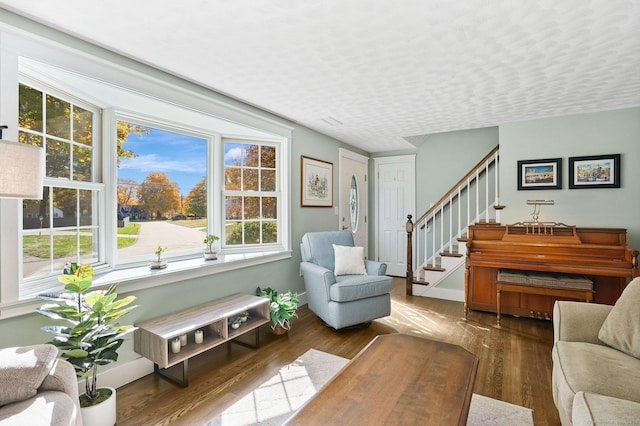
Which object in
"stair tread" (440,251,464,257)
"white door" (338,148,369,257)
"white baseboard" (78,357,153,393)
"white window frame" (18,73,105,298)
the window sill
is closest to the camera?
the window sill

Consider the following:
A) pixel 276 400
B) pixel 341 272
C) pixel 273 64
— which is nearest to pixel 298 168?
pixel 341 272

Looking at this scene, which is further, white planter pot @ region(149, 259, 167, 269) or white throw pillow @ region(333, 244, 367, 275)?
white throw pillow @ region(333, 244, 367, 275)

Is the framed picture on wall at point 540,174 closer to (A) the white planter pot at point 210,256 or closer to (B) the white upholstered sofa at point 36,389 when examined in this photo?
(A) the white planter pot at point 210,256

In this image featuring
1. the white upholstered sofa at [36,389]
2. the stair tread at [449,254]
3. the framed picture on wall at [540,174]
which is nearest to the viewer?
the white upholstered sofa at [36,389]

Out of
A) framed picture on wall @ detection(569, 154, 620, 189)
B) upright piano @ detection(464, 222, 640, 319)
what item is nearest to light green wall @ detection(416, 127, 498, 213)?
framed picture on wall @ detection(569, 154, 620, 189)

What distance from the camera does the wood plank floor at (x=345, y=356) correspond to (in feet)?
6.46

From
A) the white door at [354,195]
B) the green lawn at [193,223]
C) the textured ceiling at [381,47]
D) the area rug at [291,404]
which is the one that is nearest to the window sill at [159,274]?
the green lawn at [193,223]

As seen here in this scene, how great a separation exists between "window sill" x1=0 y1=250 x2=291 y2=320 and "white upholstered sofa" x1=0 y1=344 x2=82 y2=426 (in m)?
0.50

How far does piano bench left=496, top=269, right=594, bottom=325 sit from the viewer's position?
120 inches

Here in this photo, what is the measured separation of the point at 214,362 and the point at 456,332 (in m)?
2.31

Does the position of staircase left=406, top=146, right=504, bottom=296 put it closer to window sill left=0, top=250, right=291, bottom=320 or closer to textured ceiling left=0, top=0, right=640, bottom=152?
textured ceiling left=0, top=0, right=640, bottom=152

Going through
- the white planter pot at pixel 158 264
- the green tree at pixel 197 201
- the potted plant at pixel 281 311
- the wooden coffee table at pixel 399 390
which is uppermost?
the green tree at pixel 197 201

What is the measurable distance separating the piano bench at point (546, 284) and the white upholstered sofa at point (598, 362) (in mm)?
1222

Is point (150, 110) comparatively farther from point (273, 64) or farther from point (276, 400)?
point (276, 400)
